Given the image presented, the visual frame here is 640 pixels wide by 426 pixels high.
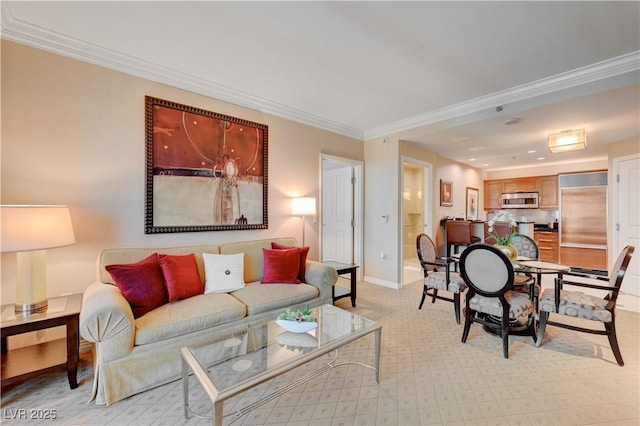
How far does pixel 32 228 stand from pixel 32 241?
0.09 meters

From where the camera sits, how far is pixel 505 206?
7.41 m

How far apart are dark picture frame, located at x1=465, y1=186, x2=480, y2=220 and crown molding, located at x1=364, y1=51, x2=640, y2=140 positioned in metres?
3.70

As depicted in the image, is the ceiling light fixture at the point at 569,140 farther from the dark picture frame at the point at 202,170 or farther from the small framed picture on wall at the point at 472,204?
the dark picture frame at the point at 202,170

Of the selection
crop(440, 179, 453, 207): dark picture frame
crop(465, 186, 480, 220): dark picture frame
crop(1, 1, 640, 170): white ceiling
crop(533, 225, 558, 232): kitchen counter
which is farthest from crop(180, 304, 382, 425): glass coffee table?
crop(533, 225, 558, 232): kitchen counter

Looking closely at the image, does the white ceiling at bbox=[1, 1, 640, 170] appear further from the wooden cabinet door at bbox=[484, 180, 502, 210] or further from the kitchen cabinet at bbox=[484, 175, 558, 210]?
the wooden cabinet door at bbox=[484, 180, 502, 210]

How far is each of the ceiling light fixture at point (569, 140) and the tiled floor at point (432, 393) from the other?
2.43 m

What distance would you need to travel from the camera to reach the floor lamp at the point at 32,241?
1744mm

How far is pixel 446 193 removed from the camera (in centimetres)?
604

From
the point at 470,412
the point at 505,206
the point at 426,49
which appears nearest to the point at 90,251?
the point at 470,412

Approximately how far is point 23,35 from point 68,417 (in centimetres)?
279

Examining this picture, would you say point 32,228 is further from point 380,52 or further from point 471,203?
point 471,203

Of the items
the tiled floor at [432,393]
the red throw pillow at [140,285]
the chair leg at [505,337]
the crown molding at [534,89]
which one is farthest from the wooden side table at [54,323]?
the crown molding at [534,89]

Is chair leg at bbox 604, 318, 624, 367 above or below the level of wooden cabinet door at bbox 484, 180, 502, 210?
below

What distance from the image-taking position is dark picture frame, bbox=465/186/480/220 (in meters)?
6.90
